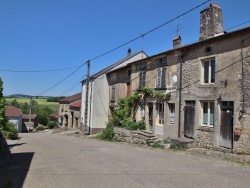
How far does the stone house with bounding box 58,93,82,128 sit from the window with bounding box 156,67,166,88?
21.4 metres

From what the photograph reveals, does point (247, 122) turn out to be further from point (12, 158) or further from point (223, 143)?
point (12, 158)

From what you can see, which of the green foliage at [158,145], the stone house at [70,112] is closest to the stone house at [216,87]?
the green foliage at [158,145]

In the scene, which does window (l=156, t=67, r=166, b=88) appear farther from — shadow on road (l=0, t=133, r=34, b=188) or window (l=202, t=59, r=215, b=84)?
shadow on road (l=0, t=133, r=34, b=188)

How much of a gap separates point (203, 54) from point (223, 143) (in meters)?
4.82

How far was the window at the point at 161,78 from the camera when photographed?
60.6ft

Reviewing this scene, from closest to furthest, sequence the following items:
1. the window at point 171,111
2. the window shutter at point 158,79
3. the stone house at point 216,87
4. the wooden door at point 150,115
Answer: the stone house at point 216,87 → the window at point 171,111 → the window shutter at point 158,79 → the wooden door at point 150,115

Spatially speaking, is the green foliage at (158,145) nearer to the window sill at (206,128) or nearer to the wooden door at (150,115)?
the window sill at (206,128)

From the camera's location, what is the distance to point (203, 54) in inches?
592

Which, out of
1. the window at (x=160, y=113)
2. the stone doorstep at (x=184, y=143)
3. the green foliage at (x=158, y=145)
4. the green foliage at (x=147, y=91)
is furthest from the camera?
the green foliage at (x=147, y=91)

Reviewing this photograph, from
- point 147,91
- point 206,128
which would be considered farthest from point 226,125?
point 147,91

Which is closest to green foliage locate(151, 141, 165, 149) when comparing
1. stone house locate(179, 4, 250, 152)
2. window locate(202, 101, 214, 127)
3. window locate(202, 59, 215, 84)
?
stone house locate(179, 4, 250, 152)

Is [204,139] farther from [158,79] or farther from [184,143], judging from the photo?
[158,79]

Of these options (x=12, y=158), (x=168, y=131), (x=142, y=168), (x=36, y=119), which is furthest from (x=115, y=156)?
(x=36, y=119)

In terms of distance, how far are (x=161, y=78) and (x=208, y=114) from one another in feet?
16.3
